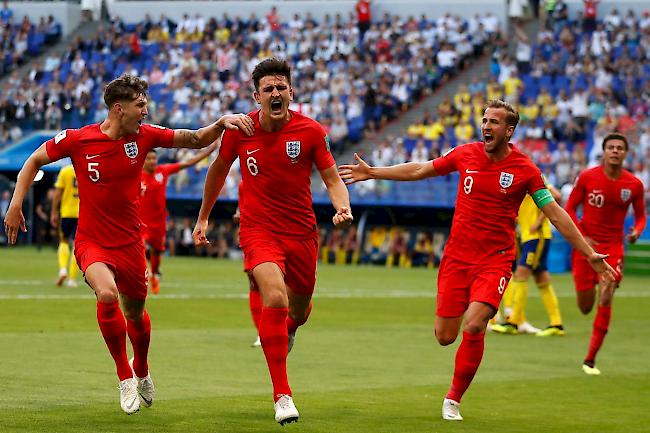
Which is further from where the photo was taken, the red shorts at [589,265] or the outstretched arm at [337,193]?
the red shorts at [589,265]

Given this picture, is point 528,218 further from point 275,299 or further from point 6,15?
point 6,15

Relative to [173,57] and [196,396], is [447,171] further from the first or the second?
[173,57]

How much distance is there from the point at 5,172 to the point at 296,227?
3692 cm

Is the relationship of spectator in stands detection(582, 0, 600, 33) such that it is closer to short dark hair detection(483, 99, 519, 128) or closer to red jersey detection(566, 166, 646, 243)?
red jersey detection(566, 166, 646, 243)

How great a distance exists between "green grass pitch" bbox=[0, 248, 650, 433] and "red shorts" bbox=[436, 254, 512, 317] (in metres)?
0.87

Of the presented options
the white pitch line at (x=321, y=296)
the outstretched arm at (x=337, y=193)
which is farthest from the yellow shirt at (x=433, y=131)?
the outstretched arm at (x=337, y=193)

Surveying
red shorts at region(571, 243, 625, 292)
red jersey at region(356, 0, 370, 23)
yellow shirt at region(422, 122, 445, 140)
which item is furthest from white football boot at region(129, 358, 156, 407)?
red jersey at region(356, 0, 370, 23)

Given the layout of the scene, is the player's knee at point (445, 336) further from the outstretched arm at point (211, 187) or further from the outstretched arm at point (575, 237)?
the outstretched arm at point (211, 187)

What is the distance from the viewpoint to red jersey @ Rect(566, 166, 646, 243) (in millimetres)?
15125

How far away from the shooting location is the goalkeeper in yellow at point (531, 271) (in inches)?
739

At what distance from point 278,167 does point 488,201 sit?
1805 mm

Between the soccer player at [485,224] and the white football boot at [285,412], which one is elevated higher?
the soccer player at [485,224]

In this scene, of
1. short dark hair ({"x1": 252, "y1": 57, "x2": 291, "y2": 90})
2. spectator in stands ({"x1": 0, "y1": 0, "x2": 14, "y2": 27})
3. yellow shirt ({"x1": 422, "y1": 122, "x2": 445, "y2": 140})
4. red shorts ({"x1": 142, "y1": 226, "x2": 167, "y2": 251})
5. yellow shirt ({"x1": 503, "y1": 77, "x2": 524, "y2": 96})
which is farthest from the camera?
spectator in stands ({"x1": 0, "y1": 0, "x2": 14, "y2": 27})

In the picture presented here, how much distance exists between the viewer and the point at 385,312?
2166 centimetres
